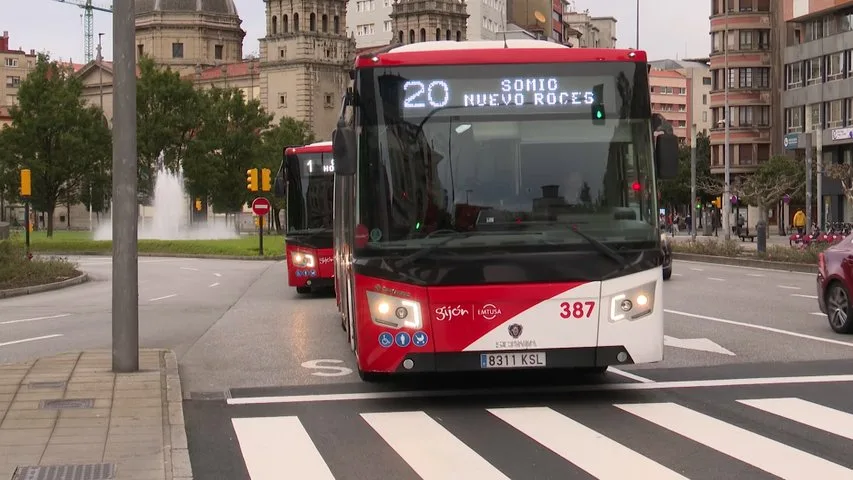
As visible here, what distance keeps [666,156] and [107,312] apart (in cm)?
1460

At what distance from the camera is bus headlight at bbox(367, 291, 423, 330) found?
977 centimetres

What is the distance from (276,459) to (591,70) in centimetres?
428

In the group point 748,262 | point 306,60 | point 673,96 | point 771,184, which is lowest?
point 748,262

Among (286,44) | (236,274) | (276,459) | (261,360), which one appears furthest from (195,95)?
(276,459)

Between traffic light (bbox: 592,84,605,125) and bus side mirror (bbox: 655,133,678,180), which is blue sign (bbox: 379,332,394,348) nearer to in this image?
traffic light (bbox: 592,84,605,125)

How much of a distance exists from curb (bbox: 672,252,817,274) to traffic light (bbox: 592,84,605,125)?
24.8m

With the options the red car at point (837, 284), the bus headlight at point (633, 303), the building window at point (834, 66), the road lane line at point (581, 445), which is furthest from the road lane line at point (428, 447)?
the building window at point (834, 66)

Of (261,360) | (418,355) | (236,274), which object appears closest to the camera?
(418,355)

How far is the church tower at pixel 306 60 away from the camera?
13362 centimetres

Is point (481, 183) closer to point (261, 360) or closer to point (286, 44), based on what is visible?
point (261, 360)

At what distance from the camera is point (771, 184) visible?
231 ft

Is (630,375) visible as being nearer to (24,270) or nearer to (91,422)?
(91,422)

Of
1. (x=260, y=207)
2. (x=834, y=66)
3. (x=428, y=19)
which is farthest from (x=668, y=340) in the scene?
(x=428, y=19)

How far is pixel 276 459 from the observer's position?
8.09 meters
